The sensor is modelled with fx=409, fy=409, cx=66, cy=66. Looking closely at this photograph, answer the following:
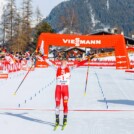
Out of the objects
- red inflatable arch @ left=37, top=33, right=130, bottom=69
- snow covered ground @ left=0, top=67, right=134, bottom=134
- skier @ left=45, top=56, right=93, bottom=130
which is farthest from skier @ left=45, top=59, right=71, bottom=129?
red inflatable arch @ left=37, top=33, right=130, bottom=69

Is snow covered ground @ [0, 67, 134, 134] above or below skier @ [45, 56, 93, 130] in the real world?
below

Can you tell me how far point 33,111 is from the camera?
11.9 meters

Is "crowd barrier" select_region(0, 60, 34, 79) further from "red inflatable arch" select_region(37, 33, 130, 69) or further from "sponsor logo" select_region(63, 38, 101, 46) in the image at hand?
"sponsor logo" select_region(63, 38, 101, 46)

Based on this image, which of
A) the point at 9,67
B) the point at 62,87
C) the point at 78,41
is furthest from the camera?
the point at 78,41

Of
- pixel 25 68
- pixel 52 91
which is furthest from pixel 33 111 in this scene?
pixel 25 68

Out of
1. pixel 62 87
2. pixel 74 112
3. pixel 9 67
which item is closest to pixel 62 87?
pixel 62 87

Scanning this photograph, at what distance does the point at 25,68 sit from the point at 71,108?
897 inches

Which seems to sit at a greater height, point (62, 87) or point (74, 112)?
point (62, 87)

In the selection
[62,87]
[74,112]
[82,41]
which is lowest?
[74,112]

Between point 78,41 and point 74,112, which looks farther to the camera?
point 78,41

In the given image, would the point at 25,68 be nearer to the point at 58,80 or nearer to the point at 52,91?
the point at 52,91

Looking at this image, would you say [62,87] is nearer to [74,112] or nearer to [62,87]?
[62,87]

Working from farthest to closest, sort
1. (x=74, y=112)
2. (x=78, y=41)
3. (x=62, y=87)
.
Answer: (x=78, y=41) < (x=74, y=112) < (x=62, y=87)

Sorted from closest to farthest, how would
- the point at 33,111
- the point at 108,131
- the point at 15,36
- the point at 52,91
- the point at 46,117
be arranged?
the point at 108,131, the point at 46,117, the point at 33,111, the point at 52,91, the point at 15,36
